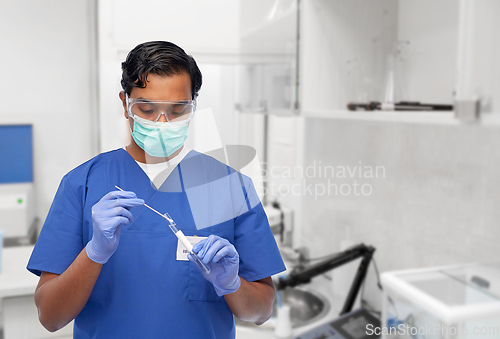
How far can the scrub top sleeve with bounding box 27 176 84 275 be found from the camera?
33.4 inches

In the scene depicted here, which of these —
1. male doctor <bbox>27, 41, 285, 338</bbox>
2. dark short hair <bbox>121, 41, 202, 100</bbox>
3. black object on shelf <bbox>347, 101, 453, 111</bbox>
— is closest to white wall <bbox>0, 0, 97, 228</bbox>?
male doctor <bbox>27, 41, 285, 338</bbox>

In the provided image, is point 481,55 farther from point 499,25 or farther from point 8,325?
point 8,325

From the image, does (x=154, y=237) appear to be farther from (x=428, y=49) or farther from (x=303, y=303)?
(x=303, y=303)

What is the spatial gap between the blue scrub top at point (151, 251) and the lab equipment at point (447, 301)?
0.92ft

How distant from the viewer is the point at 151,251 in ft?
3.00

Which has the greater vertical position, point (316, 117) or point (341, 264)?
point (316, 117)

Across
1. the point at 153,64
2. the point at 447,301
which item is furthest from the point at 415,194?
the point at 153,64

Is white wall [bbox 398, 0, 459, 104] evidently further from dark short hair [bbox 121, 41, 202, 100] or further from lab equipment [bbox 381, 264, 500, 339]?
dark short hair [bbox 121, 41, 202, 100]

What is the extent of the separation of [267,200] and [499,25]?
2030 mm

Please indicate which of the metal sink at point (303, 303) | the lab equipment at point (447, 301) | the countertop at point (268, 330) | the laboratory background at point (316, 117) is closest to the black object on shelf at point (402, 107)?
the laboratory background at point (316, 117)

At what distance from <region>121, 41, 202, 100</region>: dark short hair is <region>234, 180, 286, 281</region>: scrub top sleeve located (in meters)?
0.34

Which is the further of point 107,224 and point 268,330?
point 268,330

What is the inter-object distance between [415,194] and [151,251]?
102cm

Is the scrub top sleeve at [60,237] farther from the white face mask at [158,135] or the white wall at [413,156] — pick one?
the white wall at [413,156]
